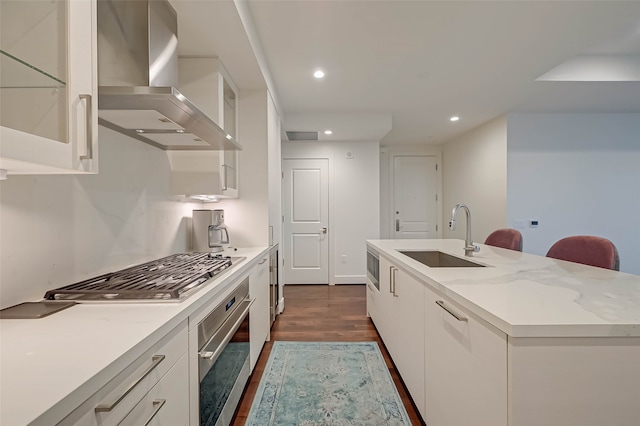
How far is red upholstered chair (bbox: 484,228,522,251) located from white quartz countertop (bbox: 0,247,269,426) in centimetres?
253

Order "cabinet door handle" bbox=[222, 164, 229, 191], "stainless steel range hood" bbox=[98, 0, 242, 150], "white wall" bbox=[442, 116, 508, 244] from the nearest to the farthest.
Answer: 1. "stainless steel range hood" bbox=[98, 0, 242, 150]
2. "cabinet door handle" bbox=[222, 164, 229, 191]
3. "white wall" bbox=[442, 116, 508, 244]

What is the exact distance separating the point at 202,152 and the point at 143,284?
1183 millimetres

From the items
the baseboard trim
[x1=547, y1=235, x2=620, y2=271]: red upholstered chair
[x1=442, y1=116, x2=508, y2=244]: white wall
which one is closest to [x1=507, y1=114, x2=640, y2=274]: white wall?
[x1=442, y1=116, x2=508, y2=244]: white wall

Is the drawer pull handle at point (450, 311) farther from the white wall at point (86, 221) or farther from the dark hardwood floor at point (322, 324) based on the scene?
the white wall at point (86, 221)

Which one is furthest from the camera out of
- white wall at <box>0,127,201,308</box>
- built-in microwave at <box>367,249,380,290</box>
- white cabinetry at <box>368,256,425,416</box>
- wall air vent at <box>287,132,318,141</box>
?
wall air vent at <box>287,132,318,141</box>

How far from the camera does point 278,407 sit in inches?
63.0

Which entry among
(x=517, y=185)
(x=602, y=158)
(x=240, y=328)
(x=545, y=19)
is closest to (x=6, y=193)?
(x=240, y=328)

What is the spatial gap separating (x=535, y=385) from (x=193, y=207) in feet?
7.58

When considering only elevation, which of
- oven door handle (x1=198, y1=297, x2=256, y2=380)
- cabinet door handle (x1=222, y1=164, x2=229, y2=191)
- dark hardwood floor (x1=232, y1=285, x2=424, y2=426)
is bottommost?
dark hardwood floor (x1=232, y1=285, x2=424, y2=426)

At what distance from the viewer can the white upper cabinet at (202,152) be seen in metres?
1.87

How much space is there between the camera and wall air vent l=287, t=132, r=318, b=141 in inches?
158

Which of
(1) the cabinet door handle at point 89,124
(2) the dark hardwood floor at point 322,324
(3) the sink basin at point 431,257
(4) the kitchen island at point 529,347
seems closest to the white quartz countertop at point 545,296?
(4) the kitchen island at point 529,347

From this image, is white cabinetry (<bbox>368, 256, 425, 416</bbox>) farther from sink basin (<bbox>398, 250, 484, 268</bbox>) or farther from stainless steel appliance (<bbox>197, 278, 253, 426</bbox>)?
stainless steel appliance (<bbox>197, 278, 253, 426</bbox>)

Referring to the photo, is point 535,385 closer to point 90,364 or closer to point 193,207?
point 90,364
